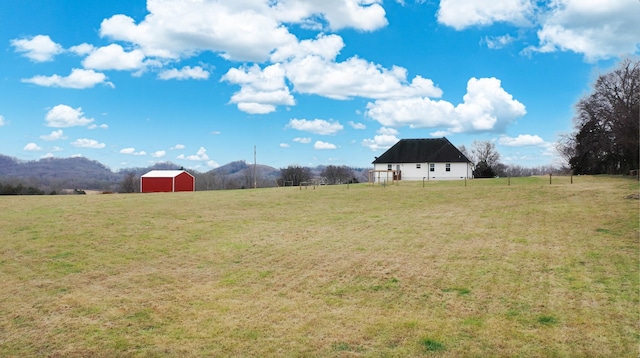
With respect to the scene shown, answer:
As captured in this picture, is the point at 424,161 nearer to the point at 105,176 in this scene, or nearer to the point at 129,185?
the point at 129,185

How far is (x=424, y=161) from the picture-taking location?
65.9m

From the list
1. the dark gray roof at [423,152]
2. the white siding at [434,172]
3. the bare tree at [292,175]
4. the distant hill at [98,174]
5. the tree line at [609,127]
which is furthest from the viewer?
the distant hill at [98,174]

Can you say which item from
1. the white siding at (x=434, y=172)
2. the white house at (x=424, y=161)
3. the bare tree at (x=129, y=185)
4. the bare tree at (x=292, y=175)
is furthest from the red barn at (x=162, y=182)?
the bare tree at (x=292, y=175)

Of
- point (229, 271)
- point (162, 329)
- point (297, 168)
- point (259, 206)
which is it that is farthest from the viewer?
point (297, 168)

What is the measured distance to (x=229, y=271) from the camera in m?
15.4

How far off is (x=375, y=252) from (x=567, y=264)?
21.9 ft

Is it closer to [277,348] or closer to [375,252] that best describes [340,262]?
[375,252]

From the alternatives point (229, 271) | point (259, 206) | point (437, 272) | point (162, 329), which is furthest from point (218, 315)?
point (259, 206)

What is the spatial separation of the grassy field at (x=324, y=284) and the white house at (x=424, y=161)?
38338 millimetres

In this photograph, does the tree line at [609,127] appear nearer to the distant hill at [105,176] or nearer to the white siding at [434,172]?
the white siding at [434,172]

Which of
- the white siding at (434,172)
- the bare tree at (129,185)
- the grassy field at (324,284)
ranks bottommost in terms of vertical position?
the grassy field at (324,284)

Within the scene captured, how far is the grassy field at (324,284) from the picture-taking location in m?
9.32

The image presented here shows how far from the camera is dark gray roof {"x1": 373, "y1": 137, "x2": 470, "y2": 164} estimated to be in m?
65.2

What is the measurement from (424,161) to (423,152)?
215 cm
